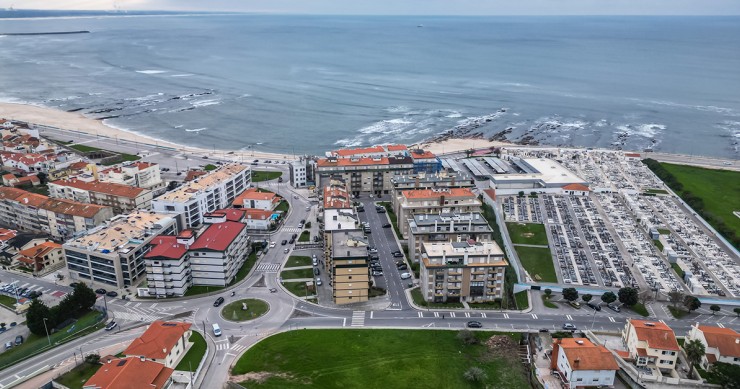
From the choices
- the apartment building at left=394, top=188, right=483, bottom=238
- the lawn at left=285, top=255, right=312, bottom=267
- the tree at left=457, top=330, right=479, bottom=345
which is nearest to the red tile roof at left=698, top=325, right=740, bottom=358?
the tree at left=457, top=330, right=479, bottom=345

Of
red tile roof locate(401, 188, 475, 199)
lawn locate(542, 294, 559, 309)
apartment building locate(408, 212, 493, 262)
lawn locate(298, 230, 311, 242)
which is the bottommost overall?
lawn locate(542, 294, 559, 309)

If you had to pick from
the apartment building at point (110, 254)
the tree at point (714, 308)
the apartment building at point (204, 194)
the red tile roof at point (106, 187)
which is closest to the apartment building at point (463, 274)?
the tree at point (714, 308)

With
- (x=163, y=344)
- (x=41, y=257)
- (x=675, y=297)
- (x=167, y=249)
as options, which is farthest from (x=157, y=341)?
(x=675, y=297)

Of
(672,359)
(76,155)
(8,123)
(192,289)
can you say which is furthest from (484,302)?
(8,123)

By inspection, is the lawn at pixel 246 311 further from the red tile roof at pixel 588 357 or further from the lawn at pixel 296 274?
the red tile roof at pixel 588 357

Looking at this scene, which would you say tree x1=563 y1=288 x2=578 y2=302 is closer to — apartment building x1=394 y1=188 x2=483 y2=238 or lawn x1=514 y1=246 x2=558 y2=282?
lawn x1=514 y1=246 x2=558 y2=282

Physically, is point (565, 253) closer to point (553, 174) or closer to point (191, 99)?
point (553, 174)
